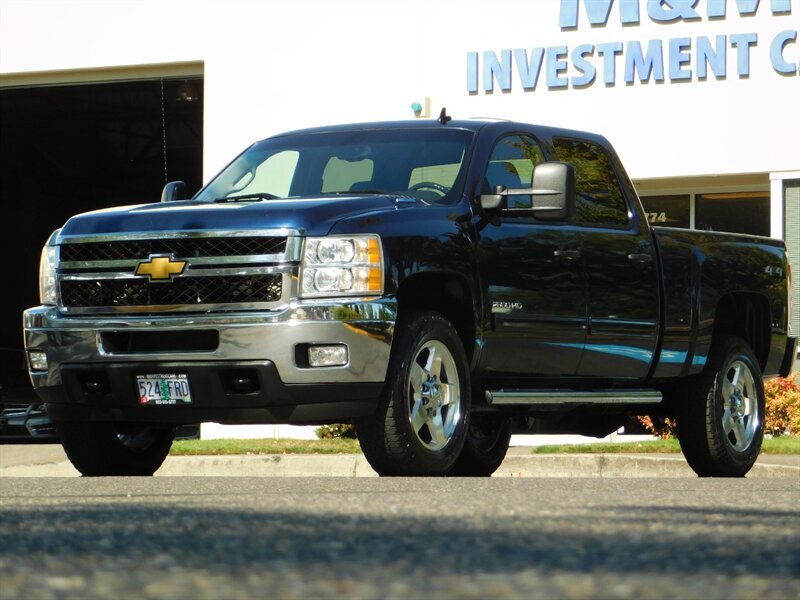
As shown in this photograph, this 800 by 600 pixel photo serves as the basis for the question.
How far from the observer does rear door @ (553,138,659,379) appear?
953 centimetres

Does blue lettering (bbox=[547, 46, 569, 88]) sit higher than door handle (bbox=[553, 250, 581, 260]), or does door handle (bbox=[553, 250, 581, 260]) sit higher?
blue lettering (bbox=[547, 46, 569, 88])

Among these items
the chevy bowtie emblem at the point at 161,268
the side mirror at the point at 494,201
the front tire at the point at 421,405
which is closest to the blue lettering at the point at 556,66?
the side mirror at the point at 494,201

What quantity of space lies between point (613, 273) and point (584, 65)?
31.7 feet

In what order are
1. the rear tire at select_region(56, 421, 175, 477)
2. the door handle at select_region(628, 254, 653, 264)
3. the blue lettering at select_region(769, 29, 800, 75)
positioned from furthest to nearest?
the blue lettering at select_region(769, 29, 800, 75) → the door handle at select_region(628, 254, 653, 264) → the rear tire at select_region(56, 421, 175, 477)

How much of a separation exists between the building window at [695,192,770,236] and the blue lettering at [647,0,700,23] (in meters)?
2.25

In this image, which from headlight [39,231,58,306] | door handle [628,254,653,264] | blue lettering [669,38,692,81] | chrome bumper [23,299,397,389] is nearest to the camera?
chrome bumper [23,299,397,389]

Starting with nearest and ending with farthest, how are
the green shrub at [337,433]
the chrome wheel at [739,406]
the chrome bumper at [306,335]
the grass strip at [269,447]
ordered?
the chrome bumper at [306,335] < the chrome wheel at [739,406] < the grass strip at [269,447] < the green shrub at [337,433]

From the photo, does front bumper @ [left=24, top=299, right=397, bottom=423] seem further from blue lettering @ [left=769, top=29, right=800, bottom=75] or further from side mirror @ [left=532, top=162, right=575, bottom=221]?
blue lettering @ [left=769, top=29, right=800, bottom=75]

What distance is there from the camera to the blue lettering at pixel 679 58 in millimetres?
18516

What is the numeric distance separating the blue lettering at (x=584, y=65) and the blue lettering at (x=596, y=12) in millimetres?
277

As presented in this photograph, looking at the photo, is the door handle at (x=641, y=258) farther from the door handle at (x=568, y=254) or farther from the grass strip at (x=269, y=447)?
the grass strip at (x=269, y=447)

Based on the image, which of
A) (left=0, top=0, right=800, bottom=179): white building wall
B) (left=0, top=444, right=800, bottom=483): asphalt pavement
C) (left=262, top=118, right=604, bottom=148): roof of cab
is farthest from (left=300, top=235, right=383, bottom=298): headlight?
(left=0, top=0, right=800, bottom=179): white building wall

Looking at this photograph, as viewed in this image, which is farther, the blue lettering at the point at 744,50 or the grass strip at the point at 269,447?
the blue lettering at the point at 744,50

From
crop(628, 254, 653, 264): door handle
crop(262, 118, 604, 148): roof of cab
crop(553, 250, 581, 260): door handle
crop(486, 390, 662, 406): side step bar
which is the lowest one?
crop(486, 390, 662, 406): side step bar
